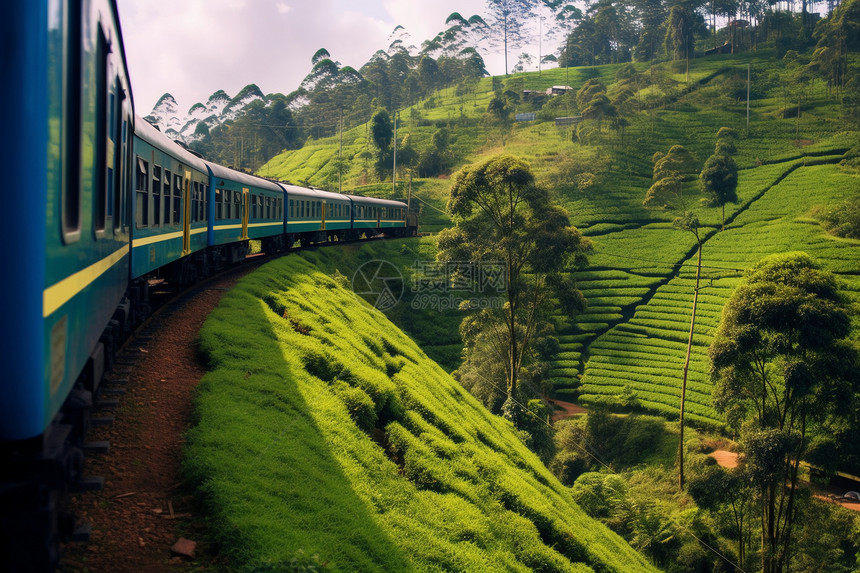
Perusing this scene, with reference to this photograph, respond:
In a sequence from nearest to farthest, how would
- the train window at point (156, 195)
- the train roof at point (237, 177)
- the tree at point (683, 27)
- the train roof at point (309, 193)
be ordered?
1. the train window at point (156, 195)
2. the train roof at point (237, 177)
3. the train roof at point (309, 193)
4. the tree at point (683, 27)

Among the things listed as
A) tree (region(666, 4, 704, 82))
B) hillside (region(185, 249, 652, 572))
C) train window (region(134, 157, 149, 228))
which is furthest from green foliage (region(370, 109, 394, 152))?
train window (region(134, 157, 149, 228))

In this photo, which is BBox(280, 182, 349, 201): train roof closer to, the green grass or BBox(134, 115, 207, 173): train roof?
BBox(134, 115, 207, 173): train roof

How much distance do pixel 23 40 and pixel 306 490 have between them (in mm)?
4692

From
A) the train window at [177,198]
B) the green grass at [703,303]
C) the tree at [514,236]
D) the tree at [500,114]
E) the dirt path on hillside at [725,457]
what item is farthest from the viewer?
the tree at [500,114]

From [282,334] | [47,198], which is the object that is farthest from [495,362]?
[47,198]

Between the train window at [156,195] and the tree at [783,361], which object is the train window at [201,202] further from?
the tree at [783,361]

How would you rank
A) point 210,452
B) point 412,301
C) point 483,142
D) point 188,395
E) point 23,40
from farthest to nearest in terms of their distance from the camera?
point 483,142
point 412,301
point 188,395
point 210,452
point 23,40

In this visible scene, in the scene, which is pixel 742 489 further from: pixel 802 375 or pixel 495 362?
pixel 495 362

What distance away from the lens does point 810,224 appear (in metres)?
39.7

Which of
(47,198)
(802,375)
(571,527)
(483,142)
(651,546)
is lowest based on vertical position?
(651,546)

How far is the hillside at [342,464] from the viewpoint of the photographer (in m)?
5.30

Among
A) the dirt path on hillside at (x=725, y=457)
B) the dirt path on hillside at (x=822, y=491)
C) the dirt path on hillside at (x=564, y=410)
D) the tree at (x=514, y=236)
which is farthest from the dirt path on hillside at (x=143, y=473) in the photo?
the dirt path on hillside at (x=725, y=457)

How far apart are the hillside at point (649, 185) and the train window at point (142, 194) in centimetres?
2453

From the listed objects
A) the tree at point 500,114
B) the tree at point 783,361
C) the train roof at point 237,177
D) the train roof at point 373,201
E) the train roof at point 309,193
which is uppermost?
the tree at point 500,114
